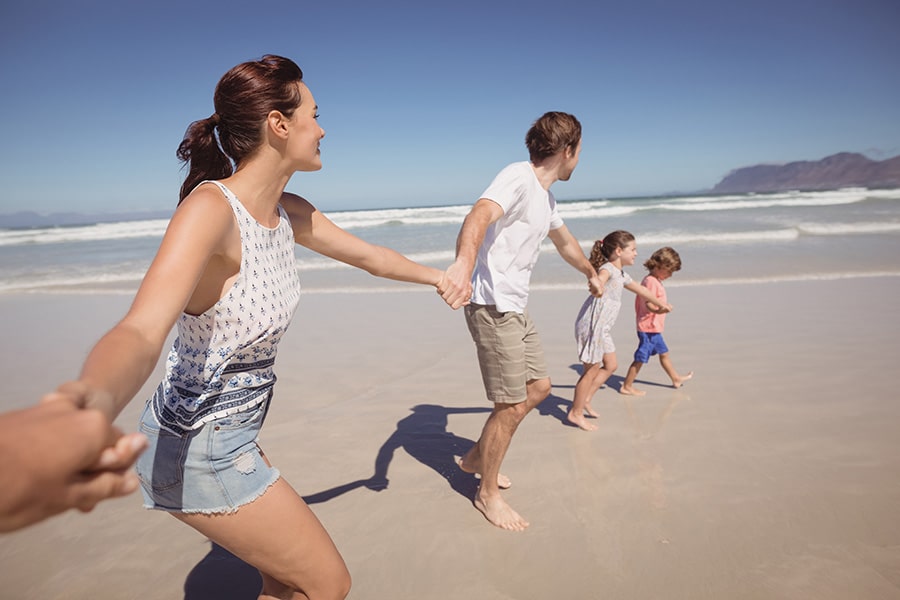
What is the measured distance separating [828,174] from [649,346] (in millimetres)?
89220

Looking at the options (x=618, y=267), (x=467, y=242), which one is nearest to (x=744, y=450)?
(x=618, y=267)

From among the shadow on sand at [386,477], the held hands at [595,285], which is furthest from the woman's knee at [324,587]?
the held hands at [595,285]

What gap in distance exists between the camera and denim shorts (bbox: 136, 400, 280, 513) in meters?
1.78

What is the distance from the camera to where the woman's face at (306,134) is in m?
1.96

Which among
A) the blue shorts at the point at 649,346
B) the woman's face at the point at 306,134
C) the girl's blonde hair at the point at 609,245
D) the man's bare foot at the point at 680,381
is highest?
the woman's face at the point at 306,134

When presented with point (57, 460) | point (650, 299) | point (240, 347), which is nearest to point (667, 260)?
point (650, 299)

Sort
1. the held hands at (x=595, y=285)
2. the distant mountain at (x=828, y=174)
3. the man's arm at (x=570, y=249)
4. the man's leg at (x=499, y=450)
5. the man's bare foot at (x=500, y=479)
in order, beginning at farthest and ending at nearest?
the distant mountain at (x=828, y=174) < the held hands at (x=595, y=285) < the man's arm at (x=570, y=249) < the man's bare foot at (x=500, y=479) < the man's leg at (x=499, y=450)

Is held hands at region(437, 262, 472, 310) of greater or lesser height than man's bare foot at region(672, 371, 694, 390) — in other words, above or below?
above

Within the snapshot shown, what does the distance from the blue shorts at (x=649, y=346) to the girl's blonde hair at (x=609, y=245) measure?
2.82ft

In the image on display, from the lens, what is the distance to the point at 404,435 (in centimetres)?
473

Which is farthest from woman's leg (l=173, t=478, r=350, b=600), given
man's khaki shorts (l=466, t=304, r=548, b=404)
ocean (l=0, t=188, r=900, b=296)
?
ocean (l=0, t=188, r=900, b=296)

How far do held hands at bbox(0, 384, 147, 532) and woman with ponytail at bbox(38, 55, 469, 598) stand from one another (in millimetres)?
789

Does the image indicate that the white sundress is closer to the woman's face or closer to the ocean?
the woman's face

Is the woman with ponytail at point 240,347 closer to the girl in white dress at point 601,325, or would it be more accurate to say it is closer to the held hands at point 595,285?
the held hands at point 595,285
